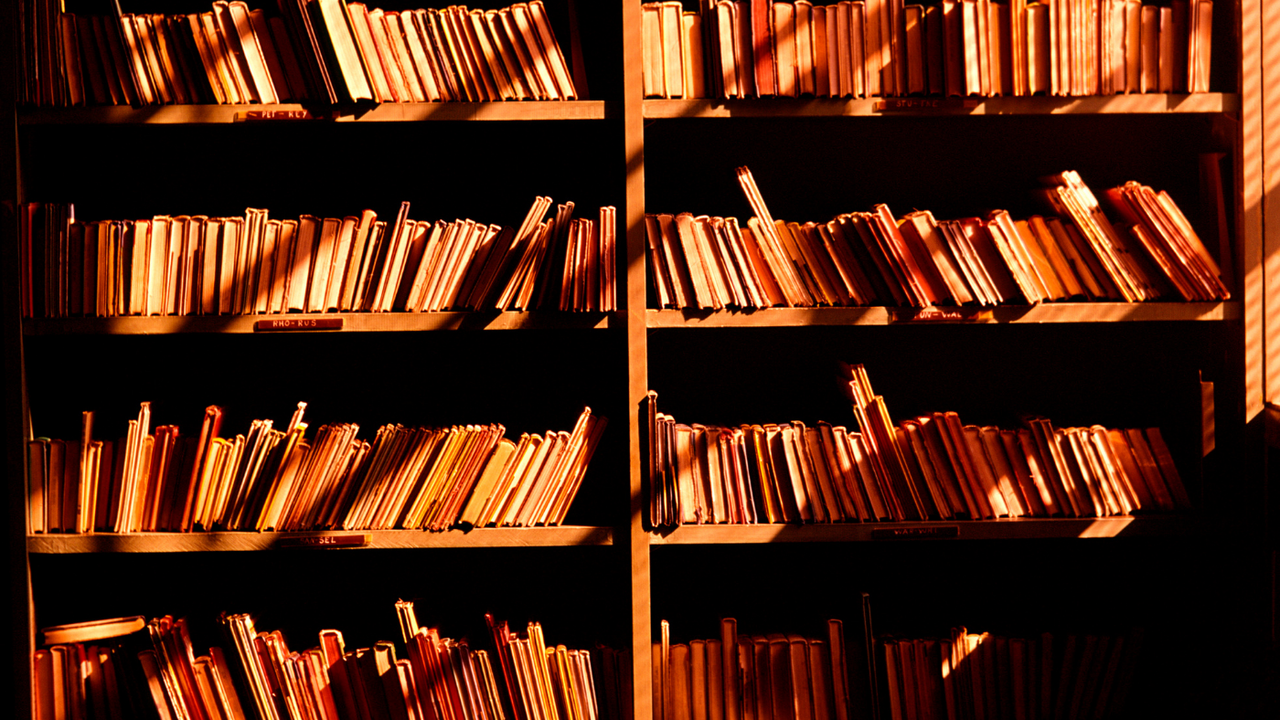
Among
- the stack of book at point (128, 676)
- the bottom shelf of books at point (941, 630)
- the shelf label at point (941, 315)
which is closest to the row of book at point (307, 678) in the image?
the stack of book at point (128, 676)

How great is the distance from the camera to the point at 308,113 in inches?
72.5

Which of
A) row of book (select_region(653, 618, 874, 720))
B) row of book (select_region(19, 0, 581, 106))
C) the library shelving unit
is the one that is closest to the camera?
row of book (select_region(19, 0, 581, 106))

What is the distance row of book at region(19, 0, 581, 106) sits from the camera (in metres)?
1.82

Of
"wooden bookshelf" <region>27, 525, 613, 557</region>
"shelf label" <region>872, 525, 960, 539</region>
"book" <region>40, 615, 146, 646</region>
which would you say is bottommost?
"book" <region>40, 615, 146, 646</region>

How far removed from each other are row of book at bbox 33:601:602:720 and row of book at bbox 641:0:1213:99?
1.26 metres

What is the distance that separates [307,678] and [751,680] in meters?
0.96

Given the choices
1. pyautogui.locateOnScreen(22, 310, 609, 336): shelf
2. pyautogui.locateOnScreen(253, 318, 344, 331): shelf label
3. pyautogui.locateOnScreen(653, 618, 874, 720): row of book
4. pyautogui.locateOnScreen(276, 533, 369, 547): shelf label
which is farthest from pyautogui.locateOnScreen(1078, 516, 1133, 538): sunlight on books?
pyautogui.locateOnScreen(253, 318, 344, 331): shelf label

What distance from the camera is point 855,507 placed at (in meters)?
1.90

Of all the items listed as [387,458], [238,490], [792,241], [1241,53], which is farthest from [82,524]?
[1241,53]

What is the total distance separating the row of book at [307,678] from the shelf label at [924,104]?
4.35ft

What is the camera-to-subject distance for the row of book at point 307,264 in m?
1.84

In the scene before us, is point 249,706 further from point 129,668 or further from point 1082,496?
point 1082,496

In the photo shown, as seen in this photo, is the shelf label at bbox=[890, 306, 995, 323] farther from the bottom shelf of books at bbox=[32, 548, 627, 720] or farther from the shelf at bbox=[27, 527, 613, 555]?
the bottom shelf of books at bbox=[32, 548, 627, 720]

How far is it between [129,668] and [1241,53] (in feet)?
8.95
